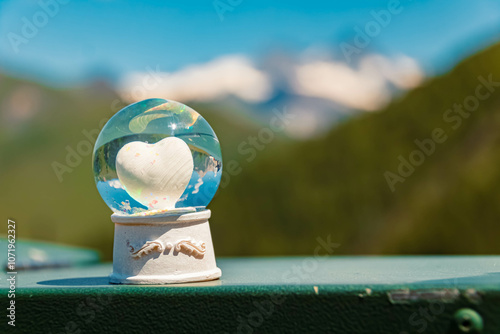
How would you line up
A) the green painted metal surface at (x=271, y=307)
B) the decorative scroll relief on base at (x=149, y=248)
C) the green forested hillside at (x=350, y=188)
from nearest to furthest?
1. the green painted metal surface at (x=271, y=307)
2. the decorative scroll relief on base at (x=149, y=248)
3. the green forested hillside at (x=350, y=188)

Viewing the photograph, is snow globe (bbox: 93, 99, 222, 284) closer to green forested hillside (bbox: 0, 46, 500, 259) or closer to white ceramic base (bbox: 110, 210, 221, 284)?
white ceramic base (bbox: 110, 210, 221, 284)

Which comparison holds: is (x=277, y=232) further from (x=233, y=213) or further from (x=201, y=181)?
(x=201, y=181)

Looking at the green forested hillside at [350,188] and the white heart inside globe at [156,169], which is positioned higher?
the white heart inside globe at [156,169]

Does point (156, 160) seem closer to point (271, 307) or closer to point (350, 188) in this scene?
point (271, 307)

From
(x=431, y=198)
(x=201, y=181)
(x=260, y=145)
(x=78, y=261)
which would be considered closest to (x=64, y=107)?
(x=260, y=145)

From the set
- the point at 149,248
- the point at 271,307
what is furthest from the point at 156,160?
the point at 271,307

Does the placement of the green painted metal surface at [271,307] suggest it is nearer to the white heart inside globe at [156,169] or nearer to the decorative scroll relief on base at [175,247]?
the decorative scroll relief on base at [175,247]

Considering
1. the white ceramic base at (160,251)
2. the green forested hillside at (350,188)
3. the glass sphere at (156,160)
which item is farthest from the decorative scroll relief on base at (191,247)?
Answer: the green forested hillside at (350,188)
